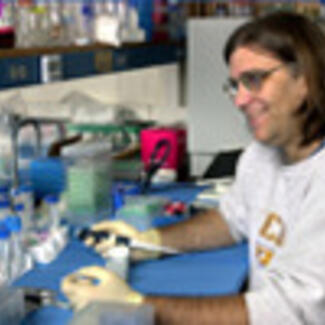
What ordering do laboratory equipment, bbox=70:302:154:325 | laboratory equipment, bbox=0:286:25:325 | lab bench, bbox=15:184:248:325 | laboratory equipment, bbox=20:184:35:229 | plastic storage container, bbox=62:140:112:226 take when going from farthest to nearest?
plastic storage container, bbox=62:140:112:226 → laboratory equipment, bbox=20:184:35:229 → lab bench, bbox=15:184:248:325 → laboratory equipment, bbox=0:286:25:325 → laboratory equipment, bbox=70:302:154:325

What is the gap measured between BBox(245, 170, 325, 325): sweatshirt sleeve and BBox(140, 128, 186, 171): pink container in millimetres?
1706

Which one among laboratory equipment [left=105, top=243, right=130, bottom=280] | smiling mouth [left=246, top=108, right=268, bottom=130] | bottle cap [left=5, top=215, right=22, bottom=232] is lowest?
laboratory equipment [left=105, top=243, right=130, bottom=280]

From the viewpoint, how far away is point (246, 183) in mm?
1964

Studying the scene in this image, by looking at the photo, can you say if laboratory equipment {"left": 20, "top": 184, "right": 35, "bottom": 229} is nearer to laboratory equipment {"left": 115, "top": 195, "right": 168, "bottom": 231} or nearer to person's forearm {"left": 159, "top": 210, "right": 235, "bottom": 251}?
laboratory equipment {"left": 115, "top": 195, "right": 168, "bottom": 231}

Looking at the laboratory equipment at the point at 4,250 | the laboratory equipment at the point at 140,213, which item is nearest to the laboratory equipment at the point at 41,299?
the laboratory equipment at the point at 4,250

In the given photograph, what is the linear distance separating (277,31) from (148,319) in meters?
0.83

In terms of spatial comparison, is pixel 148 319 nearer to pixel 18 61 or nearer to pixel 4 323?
pixel 4 323

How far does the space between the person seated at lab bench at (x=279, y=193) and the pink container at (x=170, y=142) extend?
4.90 ft

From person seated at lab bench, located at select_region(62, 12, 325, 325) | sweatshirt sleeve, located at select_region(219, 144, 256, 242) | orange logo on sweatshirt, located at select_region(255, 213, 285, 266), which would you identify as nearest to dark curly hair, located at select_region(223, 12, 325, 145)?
person seated at lab bench, located at select_region(62, 12, 325, 325)

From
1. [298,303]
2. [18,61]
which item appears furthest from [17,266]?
[298,303]

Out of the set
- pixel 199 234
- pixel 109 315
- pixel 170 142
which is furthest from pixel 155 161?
pixel 109 315

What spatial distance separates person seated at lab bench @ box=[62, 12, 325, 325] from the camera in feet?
4.62

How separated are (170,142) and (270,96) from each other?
1.91 meters

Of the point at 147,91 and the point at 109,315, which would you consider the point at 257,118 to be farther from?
the point at 147,91
